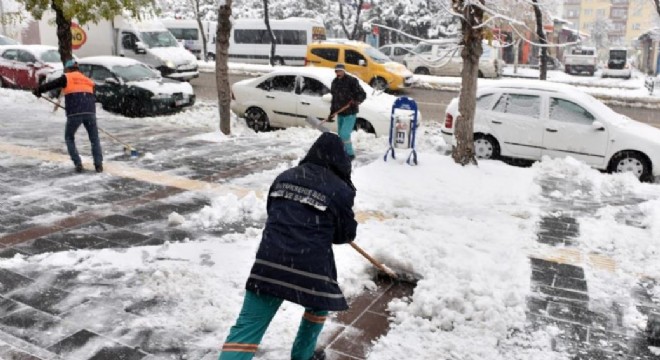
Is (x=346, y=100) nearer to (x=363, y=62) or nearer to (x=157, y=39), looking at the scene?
(x=363, y=62)

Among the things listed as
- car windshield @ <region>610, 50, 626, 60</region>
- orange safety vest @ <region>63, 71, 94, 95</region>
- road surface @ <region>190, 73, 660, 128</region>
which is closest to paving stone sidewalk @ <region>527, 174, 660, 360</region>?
orange safety vest @ <region>63, 71, 94, 95</region>

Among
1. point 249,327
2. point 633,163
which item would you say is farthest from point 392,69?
point 249,327

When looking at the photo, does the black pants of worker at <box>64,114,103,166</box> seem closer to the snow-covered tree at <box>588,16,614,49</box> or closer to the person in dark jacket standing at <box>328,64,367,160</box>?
the person in dark jacket standing at <box>328,64,367,160</box>

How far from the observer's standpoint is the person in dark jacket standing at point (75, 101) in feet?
28.0

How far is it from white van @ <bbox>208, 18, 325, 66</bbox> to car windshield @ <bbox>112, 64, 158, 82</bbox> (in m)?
16.3

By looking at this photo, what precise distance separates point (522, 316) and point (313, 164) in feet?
7.79

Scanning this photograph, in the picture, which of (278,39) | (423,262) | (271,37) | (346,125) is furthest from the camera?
(278,39)

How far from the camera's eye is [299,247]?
3.21 metres

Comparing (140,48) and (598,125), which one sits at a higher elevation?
(140,48)

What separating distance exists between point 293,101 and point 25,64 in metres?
10.9

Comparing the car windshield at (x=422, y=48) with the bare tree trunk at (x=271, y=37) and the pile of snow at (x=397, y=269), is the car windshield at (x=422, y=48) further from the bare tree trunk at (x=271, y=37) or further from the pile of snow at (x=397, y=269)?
the pile of snow at (x=397, y=269)

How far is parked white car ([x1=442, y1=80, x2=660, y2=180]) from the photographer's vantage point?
961 centimetres

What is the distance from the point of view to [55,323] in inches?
171

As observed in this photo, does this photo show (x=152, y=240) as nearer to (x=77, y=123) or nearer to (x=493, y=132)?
(x=77, y=123)
